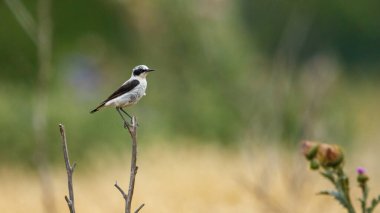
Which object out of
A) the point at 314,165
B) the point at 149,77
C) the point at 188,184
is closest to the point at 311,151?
the point at 314,165

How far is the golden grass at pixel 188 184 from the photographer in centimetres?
573

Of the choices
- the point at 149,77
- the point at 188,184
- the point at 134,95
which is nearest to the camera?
the point at 134,95

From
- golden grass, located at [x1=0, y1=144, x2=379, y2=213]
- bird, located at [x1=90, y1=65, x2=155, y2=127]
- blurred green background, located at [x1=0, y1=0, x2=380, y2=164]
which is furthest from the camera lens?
blurred green background, located at [x1=0, y1=0, x2=380, y2=164]

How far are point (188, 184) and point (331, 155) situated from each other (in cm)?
377

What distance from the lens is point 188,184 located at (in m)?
6.46

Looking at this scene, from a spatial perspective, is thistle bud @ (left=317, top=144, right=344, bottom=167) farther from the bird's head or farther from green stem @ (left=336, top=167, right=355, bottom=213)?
the bird's head

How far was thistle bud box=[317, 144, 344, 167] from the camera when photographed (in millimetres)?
2730

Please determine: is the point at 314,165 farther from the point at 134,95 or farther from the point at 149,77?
the point at 149,77

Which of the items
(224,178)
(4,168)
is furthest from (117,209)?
(4,168)

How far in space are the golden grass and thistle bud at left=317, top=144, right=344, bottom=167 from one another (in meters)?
1.91

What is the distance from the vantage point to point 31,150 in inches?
372

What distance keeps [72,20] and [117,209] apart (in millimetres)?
7471

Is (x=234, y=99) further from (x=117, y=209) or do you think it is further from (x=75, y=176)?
(x=117, y=209)

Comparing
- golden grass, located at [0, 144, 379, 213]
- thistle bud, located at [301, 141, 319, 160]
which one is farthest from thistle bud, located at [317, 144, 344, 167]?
golden grass, located at [0, 144, 379, 213]
